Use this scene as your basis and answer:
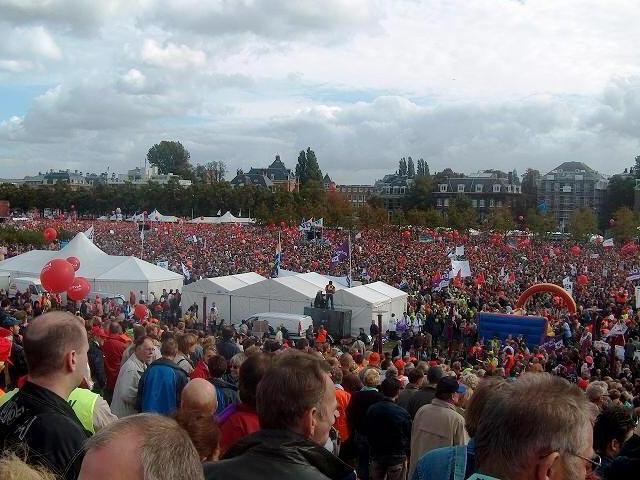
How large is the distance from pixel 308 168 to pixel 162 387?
9897cm

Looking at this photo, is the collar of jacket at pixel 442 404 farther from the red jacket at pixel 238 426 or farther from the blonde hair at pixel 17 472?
the blonde hair at pixel 17 472

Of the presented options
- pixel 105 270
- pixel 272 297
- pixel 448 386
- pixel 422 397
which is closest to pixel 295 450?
pixel 448 386

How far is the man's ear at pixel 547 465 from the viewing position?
5.55 feet

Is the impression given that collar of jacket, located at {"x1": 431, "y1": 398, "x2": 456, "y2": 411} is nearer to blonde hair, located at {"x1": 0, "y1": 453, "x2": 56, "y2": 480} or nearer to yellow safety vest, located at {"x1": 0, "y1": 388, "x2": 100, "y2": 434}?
yellow safety vest, located at {"x1": 0, "y1": 388, "x2": 100, "y2": 434}

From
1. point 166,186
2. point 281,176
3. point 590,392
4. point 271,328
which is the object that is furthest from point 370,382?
point 281,176

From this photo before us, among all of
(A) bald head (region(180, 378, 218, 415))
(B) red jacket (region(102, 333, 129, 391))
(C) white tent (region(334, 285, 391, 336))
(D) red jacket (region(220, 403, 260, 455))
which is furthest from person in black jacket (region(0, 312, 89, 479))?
(C) white tent (region(334, 285, 391, 336))

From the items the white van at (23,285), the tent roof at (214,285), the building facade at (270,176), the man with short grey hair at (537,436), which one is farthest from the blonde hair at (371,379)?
the building facade at (270,176)

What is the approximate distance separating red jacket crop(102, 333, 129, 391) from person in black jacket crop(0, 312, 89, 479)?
4.65 m

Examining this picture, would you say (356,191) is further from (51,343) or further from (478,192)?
(51,343)

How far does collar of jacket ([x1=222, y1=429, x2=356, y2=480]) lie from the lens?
2213 millimetres

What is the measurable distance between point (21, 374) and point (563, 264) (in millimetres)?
29470

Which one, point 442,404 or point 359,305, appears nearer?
point 442,404

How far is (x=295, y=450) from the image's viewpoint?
2.22 metres

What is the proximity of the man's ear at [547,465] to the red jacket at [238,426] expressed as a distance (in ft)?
5.81
